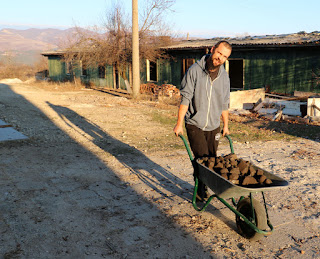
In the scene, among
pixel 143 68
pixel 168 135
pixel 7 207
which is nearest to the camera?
pixel 7 207

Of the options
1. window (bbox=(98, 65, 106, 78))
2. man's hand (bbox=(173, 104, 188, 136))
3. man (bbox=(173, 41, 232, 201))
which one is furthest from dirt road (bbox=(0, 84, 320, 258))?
window (bbox=(98, 65, 106, 78))

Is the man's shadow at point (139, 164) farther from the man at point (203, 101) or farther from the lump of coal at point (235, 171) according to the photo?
the lump of coal at point (235, 171)

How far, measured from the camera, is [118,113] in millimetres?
10836

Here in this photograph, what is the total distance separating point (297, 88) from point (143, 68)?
31.4ft

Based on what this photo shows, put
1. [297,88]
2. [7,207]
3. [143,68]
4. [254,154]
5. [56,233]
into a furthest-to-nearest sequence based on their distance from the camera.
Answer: [143,68]
[297,88]
[254,154]
[7,207]
[56,233]

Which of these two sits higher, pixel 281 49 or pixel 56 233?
pixel 281 49

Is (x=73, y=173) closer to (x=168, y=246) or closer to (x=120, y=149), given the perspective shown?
(x=120, y=149)

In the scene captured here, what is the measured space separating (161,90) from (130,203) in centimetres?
1180

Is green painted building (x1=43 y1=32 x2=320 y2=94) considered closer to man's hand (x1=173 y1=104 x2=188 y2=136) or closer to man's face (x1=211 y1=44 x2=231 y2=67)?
man's face (x1=211 y1=44 x2=231 y2=67)

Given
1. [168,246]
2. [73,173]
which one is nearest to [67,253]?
[168,246]

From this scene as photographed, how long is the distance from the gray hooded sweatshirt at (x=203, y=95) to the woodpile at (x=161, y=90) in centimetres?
1061

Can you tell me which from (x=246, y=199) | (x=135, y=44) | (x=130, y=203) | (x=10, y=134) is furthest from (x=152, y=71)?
(x=246, y=199)

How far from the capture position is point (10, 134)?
737cm

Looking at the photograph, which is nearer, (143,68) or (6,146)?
(6,146)
